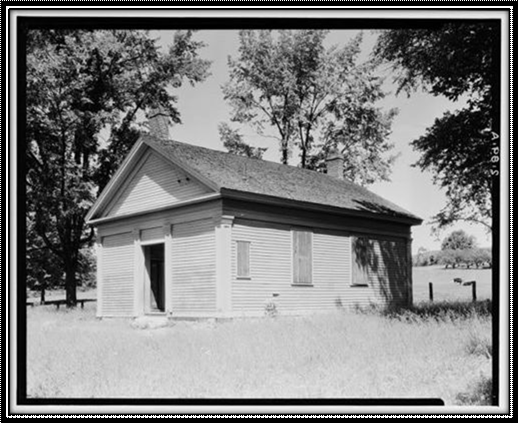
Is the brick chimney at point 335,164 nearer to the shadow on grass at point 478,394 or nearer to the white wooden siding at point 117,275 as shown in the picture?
the white wooden siding at point 117,275

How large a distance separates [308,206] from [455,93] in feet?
11.8

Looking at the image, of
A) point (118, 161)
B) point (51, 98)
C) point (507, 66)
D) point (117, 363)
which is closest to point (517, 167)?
point (507, 66)

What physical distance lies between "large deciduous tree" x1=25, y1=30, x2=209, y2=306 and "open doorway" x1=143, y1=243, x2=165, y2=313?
4.44 feet

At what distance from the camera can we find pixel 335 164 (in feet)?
39.0

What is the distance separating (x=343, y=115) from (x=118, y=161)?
407 cm

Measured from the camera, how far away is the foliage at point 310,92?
7.77 meters

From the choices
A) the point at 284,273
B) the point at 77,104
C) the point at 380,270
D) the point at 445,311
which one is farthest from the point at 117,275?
the point at 445,311

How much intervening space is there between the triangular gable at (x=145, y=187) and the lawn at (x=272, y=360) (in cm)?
275

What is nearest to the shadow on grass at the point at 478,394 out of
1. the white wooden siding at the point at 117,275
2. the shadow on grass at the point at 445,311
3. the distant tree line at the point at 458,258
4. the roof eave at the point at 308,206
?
the shadow on grass at the point at 445,311

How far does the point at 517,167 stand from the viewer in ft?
19.0

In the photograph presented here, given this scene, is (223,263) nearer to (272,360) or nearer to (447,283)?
(272,360)

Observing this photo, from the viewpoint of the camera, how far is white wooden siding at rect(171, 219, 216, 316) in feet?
31.9

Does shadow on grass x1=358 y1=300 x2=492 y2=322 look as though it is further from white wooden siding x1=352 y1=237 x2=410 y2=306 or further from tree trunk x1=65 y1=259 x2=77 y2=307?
tree trunk x1=65 y1=259 x2=77 y2=307
